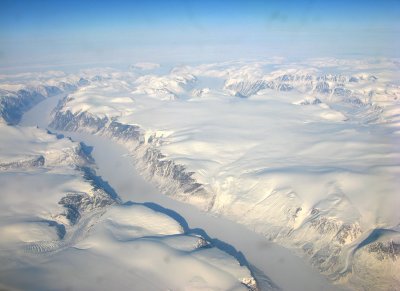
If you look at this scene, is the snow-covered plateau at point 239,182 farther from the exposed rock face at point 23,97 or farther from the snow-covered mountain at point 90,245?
the exposed rock face at point 23,97

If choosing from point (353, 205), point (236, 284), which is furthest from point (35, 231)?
point (353, 205)

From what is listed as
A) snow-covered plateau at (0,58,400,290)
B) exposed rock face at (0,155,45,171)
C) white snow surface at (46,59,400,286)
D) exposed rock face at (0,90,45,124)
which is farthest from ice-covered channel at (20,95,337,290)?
exposed rock face at (0,90,45,124)

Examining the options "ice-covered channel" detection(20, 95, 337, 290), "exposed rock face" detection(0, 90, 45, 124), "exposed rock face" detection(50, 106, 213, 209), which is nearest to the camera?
"ice-covered channel" detection(20, 95, 337, 290)

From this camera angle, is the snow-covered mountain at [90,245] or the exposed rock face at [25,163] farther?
the exposed rock face at [25,163]

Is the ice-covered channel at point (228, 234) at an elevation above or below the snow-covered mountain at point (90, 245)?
below

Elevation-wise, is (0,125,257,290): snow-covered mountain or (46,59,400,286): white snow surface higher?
(46,59,400,286): white snow surface

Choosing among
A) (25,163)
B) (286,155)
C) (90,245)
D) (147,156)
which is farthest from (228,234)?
(25,163)

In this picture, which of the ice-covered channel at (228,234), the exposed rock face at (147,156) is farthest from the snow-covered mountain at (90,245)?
the exposed rock face at (147,156)

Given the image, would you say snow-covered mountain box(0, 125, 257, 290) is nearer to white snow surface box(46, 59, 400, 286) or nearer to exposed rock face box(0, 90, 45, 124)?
white snow surface box(46, 59, 400, 286)

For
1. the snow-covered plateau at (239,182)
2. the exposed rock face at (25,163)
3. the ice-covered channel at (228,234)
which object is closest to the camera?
the snow-covered plateau at (239,182)
